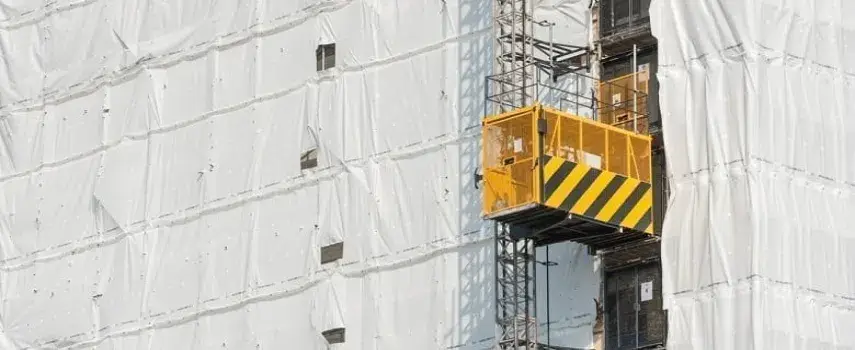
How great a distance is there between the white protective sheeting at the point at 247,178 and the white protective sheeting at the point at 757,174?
2.77 m

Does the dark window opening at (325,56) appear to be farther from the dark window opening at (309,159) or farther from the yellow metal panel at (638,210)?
the yellow metal panel at (638,210)

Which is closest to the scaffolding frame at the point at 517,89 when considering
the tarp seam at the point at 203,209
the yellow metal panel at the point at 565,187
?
the tarp seam at the point at 203,209

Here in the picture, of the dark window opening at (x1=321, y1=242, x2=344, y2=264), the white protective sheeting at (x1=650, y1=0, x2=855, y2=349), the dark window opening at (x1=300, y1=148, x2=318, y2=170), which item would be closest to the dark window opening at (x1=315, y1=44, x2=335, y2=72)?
the dark window opening at (x1=300, y1=148, x2=318, y2=170)

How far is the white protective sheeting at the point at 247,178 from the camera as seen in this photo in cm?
4691

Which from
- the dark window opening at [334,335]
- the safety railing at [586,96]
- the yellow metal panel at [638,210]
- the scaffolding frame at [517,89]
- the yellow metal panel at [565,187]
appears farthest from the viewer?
the dark window opening at [334,335]

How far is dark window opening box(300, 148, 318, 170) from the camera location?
162 feet

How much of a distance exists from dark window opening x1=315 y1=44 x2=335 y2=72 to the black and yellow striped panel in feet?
28.2

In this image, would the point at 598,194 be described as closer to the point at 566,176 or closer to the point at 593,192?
the point at 593,192

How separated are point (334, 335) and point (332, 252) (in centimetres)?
177

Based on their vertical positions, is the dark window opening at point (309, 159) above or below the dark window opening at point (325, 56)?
below

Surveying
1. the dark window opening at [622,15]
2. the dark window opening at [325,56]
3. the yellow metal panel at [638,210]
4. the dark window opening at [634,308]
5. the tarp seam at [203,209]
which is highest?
the dark window opening at [325,56]

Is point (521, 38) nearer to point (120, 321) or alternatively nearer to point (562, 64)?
point (562, 64)

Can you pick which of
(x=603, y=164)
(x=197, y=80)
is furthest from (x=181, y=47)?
(x=603, y=164)

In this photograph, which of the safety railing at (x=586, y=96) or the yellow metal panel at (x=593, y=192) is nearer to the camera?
the yellow metal panel at (x=593, y=192)
